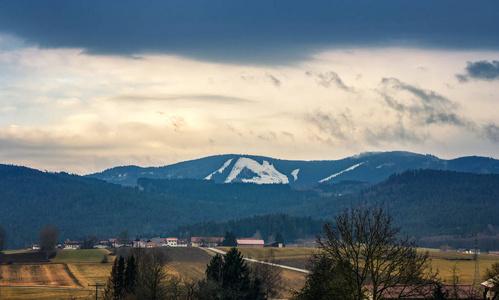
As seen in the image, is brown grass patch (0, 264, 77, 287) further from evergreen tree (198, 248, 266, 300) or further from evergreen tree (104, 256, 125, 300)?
evergreen tree (198, 248, 266, 300)

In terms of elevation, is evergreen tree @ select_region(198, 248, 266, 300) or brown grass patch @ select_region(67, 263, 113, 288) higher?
evergreen tree @ select_region(198, 248, 266, 300)

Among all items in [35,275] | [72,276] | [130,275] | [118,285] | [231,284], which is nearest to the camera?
[231,284]

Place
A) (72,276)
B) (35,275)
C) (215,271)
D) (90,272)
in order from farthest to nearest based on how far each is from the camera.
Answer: (90,272) < (35,275) < (72,276) < (215,271)

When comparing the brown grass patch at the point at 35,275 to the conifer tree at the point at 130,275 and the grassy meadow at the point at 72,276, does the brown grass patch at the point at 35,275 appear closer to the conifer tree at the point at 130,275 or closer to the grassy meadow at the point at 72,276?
the grassy meadow at the point at 72,276

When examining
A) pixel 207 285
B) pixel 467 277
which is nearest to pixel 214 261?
pixel 207 285

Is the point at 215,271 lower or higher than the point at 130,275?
higher

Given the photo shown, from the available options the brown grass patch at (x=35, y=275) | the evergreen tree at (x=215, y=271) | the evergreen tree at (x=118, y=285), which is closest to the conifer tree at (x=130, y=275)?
the evergreen tree at (x=118, y=285)

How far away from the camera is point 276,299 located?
121438mm

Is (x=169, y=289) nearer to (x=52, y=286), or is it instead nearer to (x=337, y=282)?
(x=337, y=282)

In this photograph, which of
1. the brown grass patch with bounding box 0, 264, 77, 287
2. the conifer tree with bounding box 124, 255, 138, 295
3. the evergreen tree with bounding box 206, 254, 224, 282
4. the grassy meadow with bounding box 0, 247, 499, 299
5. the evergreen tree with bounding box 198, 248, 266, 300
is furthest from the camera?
the brown grass patch with bounding box 0, 264, 77, 287

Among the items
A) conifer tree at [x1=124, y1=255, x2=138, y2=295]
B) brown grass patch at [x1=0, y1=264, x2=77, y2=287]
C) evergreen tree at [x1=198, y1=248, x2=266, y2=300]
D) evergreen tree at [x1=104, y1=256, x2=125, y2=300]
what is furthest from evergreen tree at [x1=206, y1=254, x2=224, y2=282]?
brown grass patch at [x1=0, y1=264, x2=77, y2=287]

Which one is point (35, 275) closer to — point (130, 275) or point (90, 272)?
point (90, 272)

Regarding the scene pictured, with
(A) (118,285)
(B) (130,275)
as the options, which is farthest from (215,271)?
(A) (118,285)

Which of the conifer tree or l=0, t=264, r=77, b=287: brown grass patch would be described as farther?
l=0, t=264, r=77, b=287: brown grass patch
